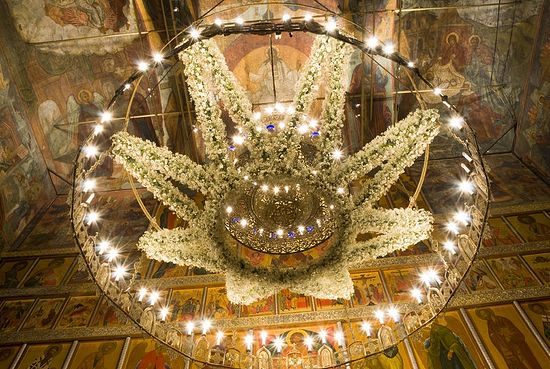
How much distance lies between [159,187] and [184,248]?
0.84 m

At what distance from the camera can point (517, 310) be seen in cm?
669

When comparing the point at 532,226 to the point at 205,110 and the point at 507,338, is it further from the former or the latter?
the point at 205,110

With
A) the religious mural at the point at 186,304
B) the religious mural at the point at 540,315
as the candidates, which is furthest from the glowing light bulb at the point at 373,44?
the religious mural at the point at 186,304

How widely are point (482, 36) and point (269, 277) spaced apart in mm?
8552

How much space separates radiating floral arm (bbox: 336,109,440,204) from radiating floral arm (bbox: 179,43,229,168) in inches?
61.6

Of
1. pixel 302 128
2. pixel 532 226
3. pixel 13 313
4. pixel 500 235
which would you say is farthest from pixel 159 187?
pixel 532 226

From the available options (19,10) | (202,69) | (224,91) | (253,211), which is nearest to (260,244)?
(253,211)

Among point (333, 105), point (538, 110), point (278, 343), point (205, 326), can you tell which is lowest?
point (205, 326)

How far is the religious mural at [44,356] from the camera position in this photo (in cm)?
657

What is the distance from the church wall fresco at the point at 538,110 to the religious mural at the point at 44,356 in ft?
36.6

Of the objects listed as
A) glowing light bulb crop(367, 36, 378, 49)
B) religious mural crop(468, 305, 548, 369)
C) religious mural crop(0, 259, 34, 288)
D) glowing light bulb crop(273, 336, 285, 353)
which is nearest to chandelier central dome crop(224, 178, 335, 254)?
glowing light bulb crop(367, 36, 378, 49)

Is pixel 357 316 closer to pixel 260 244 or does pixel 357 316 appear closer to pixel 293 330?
pixel 293 330

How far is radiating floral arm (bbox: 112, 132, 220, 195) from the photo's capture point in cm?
468

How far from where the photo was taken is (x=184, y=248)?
4.84 meters
